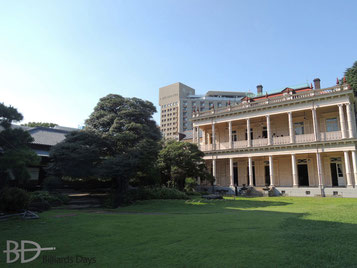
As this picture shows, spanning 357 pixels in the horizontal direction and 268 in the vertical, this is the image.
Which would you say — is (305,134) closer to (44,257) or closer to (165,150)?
(165,150)

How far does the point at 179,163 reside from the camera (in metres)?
23.3

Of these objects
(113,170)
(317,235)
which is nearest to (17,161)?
(113,170)

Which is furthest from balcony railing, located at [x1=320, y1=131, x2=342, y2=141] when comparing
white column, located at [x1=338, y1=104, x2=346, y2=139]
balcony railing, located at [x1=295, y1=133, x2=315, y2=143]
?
balcony railing, located at [x1=295, y1=133, x2=315, y2=143]

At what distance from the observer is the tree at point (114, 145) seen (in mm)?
16406

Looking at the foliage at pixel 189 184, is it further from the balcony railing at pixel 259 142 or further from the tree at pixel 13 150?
the tree at pixel 13 150

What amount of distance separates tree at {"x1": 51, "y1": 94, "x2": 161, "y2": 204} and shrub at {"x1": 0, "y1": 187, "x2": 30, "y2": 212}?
5.32 m

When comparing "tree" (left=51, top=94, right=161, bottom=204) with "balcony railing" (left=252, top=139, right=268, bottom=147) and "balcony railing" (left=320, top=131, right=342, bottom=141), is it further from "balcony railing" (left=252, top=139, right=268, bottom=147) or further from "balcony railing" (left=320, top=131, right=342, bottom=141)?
"balcony railing" (left=320, top=131, right=342, bottom=141)

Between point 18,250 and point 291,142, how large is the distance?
83.7ft

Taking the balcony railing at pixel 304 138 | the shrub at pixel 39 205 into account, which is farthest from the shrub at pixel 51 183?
the balcony railing at pixel 304 138

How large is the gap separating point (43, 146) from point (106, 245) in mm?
21976

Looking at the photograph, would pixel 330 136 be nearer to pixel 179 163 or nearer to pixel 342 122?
pixel 342 122

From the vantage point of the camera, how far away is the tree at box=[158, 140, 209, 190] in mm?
23031

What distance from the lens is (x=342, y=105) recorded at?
23.6 meters

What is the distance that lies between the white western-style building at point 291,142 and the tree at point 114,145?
13063 millimetres
